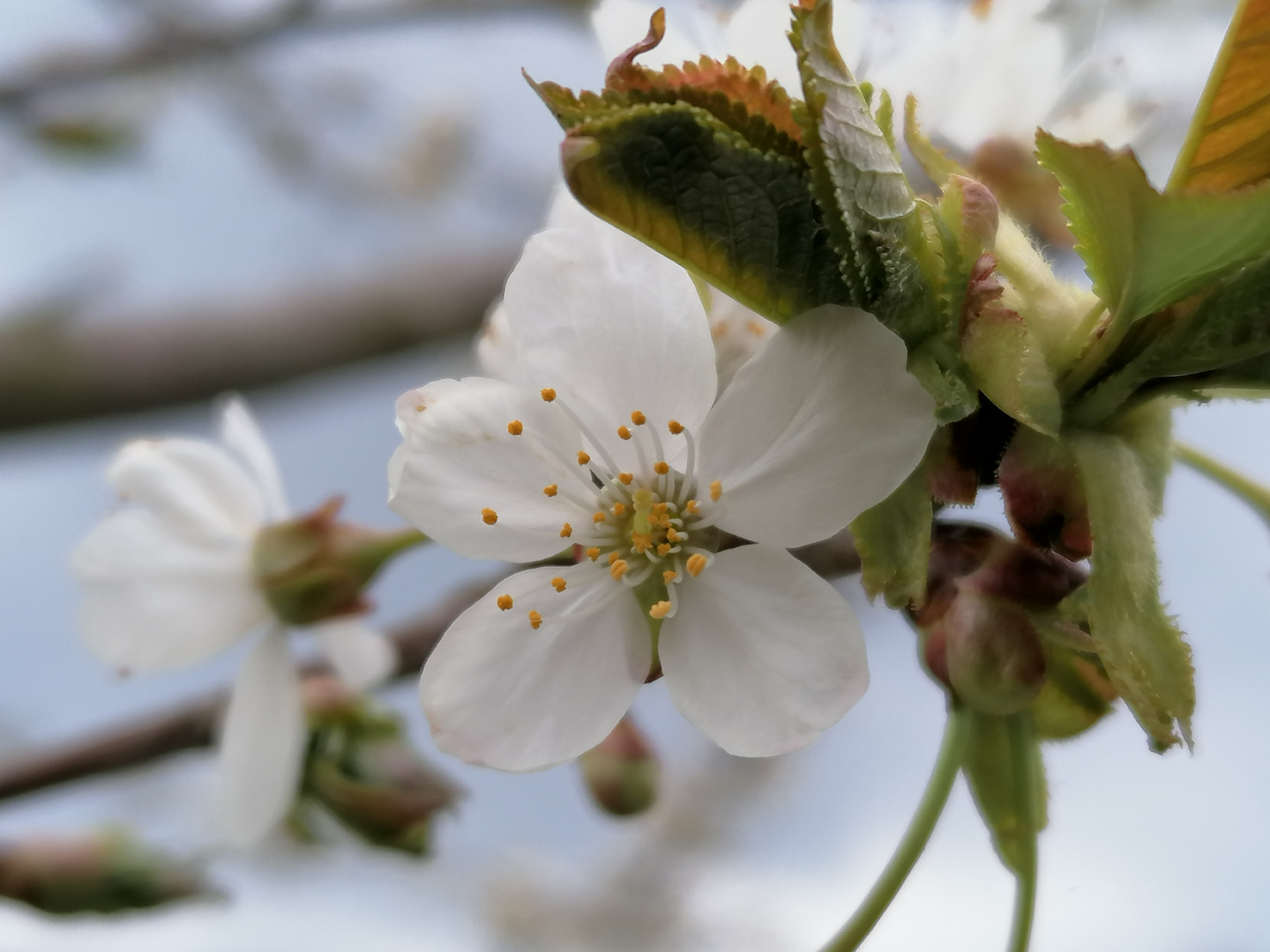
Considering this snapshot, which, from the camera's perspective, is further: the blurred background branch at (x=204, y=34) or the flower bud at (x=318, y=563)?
the blurred background branch at (x=204, y=34)

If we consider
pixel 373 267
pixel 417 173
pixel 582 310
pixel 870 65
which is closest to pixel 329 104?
pixel 417 173

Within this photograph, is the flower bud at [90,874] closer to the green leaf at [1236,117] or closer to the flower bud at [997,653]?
the flower bud at [997,653]

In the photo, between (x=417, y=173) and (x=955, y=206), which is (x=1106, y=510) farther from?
(x=417, y=173)

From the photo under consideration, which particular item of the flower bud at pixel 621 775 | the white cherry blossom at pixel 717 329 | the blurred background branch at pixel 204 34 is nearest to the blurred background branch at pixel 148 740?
the flower bud at pixel 621 775

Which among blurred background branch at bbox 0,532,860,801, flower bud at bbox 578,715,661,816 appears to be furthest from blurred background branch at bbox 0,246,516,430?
flower bud at bbox 578,715,661,816

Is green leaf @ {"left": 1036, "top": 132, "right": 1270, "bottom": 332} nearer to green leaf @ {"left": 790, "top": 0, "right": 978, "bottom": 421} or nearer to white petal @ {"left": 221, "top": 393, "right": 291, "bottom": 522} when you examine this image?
green leaf @ {"left": 790, "top": 0, "right": 978, "bottom": 421}
